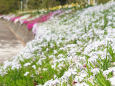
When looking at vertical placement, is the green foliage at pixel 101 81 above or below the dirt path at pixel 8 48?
above

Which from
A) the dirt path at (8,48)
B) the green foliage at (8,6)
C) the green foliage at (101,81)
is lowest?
the green foliage at (8,6)

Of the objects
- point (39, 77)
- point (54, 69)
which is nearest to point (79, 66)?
point (54, 69)

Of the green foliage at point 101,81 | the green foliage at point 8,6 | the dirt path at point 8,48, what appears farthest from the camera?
the green foliage at point 8,6

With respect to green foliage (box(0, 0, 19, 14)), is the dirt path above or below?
above

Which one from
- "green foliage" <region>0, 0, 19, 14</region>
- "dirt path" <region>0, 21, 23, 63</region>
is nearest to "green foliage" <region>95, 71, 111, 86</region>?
"dirt path" <region>0, 21, 23, 63</region>

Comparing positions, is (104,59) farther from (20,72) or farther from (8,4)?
(8,4)

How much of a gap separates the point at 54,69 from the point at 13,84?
3.06 ft

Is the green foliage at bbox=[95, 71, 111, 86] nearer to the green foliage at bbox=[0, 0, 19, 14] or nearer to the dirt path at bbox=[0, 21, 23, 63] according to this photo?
the dirt path at bbox=[0, 21, 23, 63]

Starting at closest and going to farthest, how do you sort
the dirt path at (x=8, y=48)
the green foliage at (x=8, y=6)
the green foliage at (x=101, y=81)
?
1. the green foliage at (x=101, y=81)
2. the dirt path at (x=8, y=48)
3. the green foliage at (x=8, y=6)

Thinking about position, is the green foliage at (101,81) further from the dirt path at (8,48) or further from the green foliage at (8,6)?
the green foliage at (8,6)

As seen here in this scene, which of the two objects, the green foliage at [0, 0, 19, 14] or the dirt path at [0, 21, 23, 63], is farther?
the green foliage at [0, 0, 19, 14]

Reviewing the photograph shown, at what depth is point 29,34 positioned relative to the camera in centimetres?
1539

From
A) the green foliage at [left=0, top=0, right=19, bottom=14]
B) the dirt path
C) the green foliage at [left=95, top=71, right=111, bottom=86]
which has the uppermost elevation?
the green foliage at [left=95, top=71, right=111, bottom=86]

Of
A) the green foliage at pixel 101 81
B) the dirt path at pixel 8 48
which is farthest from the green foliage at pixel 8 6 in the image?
the green foliage at pixel 101 81
